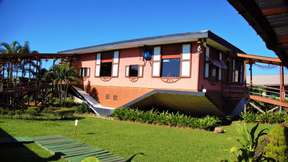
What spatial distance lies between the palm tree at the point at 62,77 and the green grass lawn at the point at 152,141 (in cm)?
1128

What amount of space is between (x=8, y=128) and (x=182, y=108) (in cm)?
1220

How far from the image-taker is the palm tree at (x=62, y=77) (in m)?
27.8

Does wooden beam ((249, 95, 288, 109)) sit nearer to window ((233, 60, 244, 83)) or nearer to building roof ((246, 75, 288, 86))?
window ((233, 60, 244, 83))

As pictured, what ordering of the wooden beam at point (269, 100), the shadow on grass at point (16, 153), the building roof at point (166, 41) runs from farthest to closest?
1. the wooden beam at point (269, 100)
2. the building roof at point (166, 41)
3. the shadow on grass at point (16, 153)

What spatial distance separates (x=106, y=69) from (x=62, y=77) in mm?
4457

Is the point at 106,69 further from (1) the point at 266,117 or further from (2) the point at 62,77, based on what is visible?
(1) the point at 266,117

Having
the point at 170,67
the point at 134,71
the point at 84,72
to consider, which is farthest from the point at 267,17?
the point at 84,72

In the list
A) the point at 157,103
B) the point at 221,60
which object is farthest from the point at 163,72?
the point at 221,60

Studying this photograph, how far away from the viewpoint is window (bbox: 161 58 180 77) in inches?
818

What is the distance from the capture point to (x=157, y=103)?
2364cm

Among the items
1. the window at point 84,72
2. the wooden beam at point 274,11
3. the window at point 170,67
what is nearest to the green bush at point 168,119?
the window at point 170,67

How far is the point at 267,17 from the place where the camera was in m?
2.66

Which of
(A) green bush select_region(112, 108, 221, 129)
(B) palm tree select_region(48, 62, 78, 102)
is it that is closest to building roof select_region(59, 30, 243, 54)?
(B) palm tree select_region(48, 62, 78, 102)

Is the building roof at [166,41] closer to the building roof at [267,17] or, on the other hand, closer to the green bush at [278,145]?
the green bush at [278,145]
